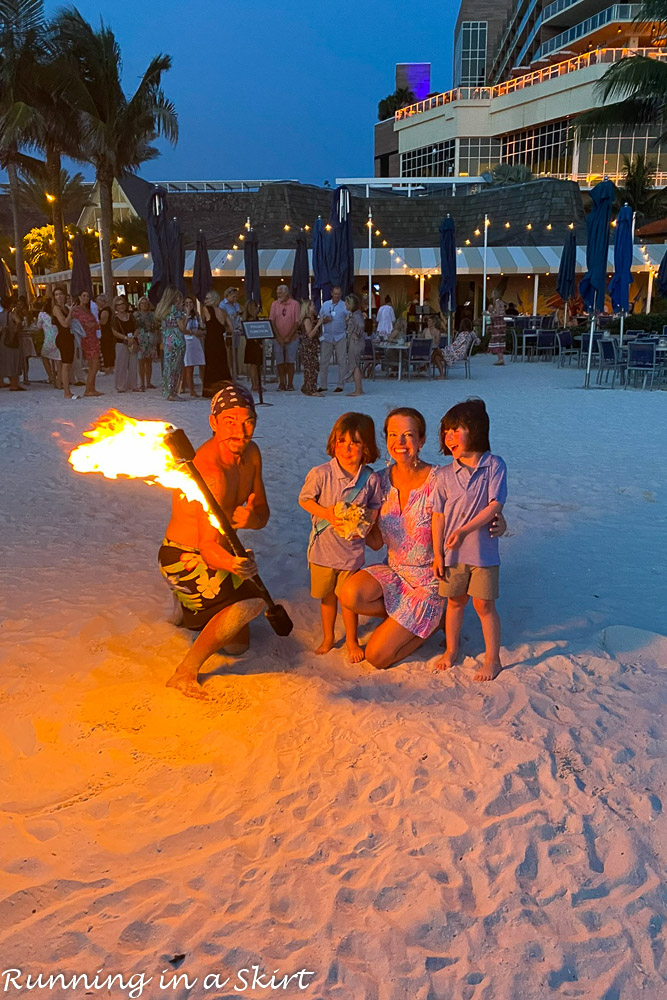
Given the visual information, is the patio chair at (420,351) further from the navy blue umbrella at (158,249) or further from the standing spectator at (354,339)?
the navy blue umbrella at (158,249)

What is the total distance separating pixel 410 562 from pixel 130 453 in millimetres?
1383

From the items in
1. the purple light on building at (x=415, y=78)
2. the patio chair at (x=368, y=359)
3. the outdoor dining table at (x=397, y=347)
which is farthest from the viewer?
the purple light on building at (x=415, y=78)

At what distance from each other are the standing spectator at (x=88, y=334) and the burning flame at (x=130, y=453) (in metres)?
9.41

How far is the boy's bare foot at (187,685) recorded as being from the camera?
329cm

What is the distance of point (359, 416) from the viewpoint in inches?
135

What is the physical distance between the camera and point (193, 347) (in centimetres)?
1203

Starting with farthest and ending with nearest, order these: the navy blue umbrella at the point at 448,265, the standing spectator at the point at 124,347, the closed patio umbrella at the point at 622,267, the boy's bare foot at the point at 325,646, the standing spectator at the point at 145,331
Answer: the navy blue umbrella at the point at 448,265
the closed patio umbrella at the point at 622,267
the standing spectator at the point at 145,331
the standing spectator at the point at 124,347
the boy's bare foot at the point at 325,646

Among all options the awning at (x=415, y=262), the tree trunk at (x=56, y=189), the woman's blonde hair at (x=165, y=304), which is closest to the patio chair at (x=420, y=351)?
the woman's blonde hair at (x=165, y=304)

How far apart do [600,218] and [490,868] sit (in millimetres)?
13210

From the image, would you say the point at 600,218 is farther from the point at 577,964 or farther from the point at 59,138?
the point at 59,138

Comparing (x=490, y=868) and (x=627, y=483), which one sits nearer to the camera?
(x=490, y=868)

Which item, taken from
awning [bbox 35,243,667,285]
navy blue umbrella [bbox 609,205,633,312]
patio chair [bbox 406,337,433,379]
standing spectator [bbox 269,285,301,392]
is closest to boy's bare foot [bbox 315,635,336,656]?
standing spectator [bbox 269,285,301,392]

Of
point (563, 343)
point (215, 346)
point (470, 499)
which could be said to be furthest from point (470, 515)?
point (563, 343)

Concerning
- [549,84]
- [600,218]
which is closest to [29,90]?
[600,218]
